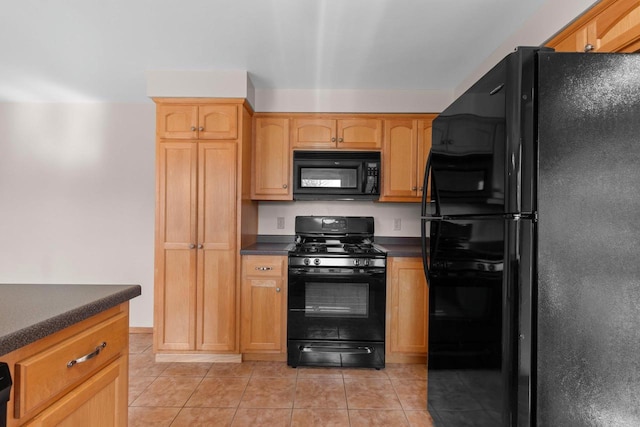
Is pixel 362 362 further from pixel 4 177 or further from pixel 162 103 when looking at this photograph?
pixel 4 177

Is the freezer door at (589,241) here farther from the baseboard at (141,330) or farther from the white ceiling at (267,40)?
the baseboard at (141,330)

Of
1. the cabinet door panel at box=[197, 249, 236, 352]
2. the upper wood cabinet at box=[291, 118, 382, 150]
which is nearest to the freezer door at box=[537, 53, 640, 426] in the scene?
the upper wood cabinet at box=[291, 118, 382, 150]

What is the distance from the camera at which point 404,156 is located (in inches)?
126

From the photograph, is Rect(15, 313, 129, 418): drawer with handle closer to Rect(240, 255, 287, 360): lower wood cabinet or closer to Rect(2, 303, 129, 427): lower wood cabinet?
Rect(2, 303, 129, 427): lower wood cabinet

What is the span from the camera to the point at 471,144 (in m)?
1.47

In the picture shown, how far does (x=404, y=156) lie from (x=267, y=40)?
1.55 m

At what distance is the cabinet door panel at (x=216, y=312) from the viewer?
2.79 m

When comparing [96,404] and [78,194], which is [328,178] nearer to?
[96,404]

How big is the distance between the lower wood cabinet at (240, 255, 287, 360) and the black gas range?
Answer: 0.08m

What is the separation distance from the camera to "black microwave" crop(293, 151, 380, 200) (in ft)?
10.3

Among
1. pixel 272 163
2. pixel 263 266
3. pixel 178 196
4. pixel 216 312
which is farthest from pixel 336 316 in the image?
pixel 178 196

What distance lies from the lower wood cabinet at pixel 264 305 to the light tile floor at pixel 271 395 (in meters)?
0.18

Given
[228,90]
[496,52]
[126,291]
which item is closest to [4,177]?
[228,90]

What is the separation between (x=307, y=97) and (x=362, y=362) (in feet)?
7.76
